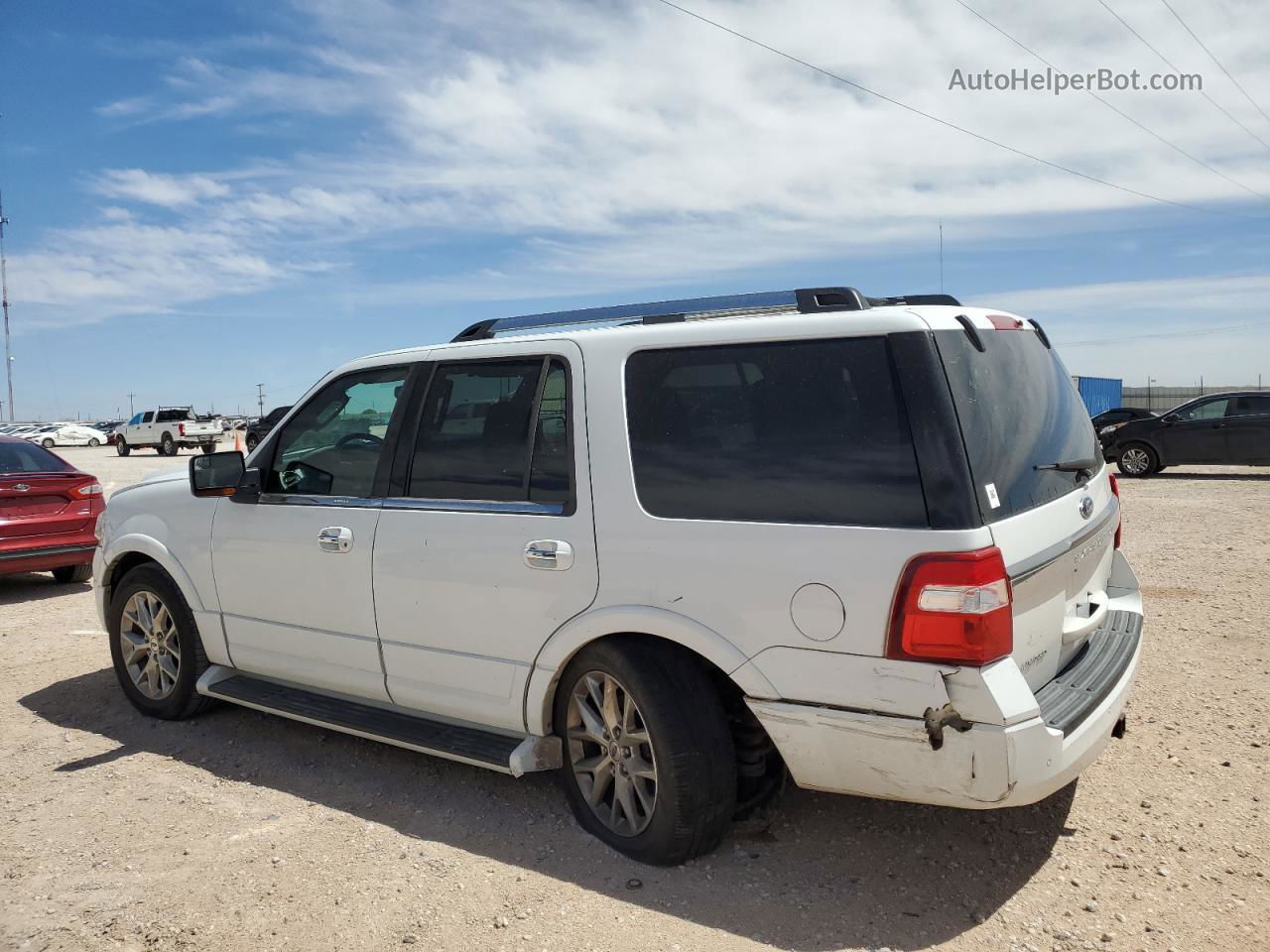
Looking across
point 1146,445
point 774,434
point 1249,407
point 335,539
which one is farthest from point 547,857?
point 1249,407

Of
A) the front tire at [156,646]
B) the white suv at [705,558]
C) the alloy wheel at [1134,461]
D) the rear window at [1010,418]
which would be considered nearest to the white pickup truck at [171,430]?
the alloy wheel at [1134,461]

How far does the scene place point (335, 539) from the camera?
438 centimetres

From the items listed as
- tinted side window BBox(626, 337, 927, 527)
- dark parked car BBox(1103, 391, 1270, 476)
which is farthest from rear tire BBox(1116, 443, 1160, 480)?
tinted side window BBox(626, 337, 927, 527)

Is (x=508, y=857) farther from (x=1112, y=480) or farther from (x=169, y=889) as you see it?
(x=1112, y=480)

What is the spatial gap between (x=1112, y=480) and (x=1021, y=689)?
6.34 ft

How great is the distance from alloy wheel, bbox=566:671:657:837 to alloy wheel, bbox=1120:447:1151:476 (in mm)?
17919

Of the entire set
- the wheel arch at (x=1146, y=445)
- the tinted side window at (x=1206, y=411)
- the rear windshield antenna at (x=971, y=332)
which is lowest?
the wheel arch at (x=1146, y=445)

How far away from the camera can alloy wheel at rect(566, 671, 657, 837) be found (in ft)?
11.7

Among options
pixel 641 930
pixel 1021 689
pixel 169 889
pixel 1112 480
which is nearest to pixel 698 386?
pixel 1021 689

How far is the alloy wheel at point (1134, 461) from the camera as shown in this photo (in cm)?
1886

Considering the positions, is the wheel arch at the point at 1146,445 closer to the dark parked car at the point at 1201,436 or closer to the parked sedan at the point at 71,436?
the dark parked car at the point at 1201,436

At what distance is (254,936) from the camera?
3238 millimetres

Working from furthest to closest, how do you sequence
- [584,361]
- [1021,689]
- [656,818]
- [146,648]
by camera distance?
[146,648] → [584,361] → [656,818] → [1021,689]

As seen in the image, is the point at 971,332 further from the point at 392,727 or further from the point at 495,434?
the point at 392,727
